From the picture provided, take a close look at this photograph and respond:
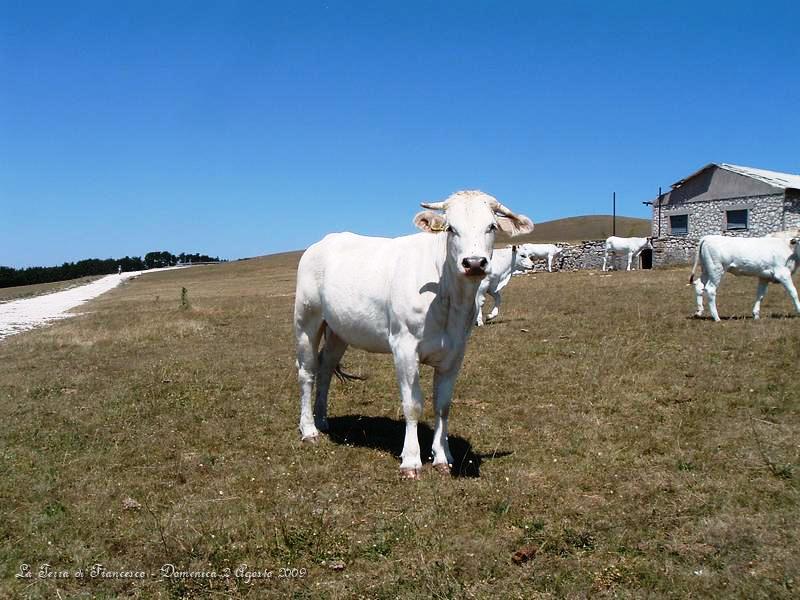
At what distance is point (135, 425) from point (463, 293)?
5.66 metres

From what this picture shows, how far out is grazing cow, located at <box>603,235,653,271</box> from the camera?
141 ft

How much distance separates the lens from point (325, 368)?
31.1ft

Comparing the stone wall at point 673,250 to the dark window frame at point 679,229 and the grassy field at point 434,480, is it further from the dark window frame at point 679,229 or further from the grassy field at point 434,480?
the grassy field at point 434,480

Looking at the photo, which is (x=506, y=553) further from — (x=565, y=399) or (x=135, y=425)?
(x=135, y=425)

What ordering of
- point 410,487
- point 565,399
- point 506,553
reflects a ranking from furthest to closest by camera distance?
point 565,399 → point 410,487 → point 506,553

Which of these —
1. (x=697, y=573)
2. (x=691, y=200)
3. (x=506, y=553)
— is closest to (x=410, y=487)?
(x=506, y=553)

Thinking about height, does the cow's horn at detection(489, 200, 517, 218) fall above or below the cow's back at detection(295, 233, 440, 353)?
above

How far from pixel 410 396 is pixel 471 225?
211cm

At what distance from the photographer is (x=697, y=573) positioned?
4730mm

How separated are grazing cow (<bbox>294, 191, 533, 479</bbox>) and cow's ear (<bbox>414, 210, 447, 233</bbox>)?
12mm

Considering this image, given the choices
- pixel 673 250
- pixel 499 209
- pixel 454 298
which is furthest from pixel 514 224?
pixel 673 250

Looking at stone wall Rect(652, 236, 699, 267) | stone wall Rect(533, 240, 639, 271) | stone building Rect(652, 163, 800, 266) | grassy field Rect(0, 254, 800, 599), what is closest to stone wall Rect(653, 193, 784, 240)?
stone building Rect(652, 163, 800, 266)

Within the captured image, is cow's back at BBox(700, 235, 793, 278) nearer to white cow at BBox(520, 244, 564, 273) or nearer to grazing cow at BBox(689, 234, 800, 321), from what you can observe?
grazing cow at BBox(689, 234, 800, 321)

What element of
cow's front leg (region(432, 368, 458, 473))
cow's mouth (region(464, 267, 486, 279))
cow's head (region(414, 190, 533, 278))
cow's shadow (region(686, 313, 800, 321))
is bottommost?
cow's front leg (region(432, 368, 458, 473))
